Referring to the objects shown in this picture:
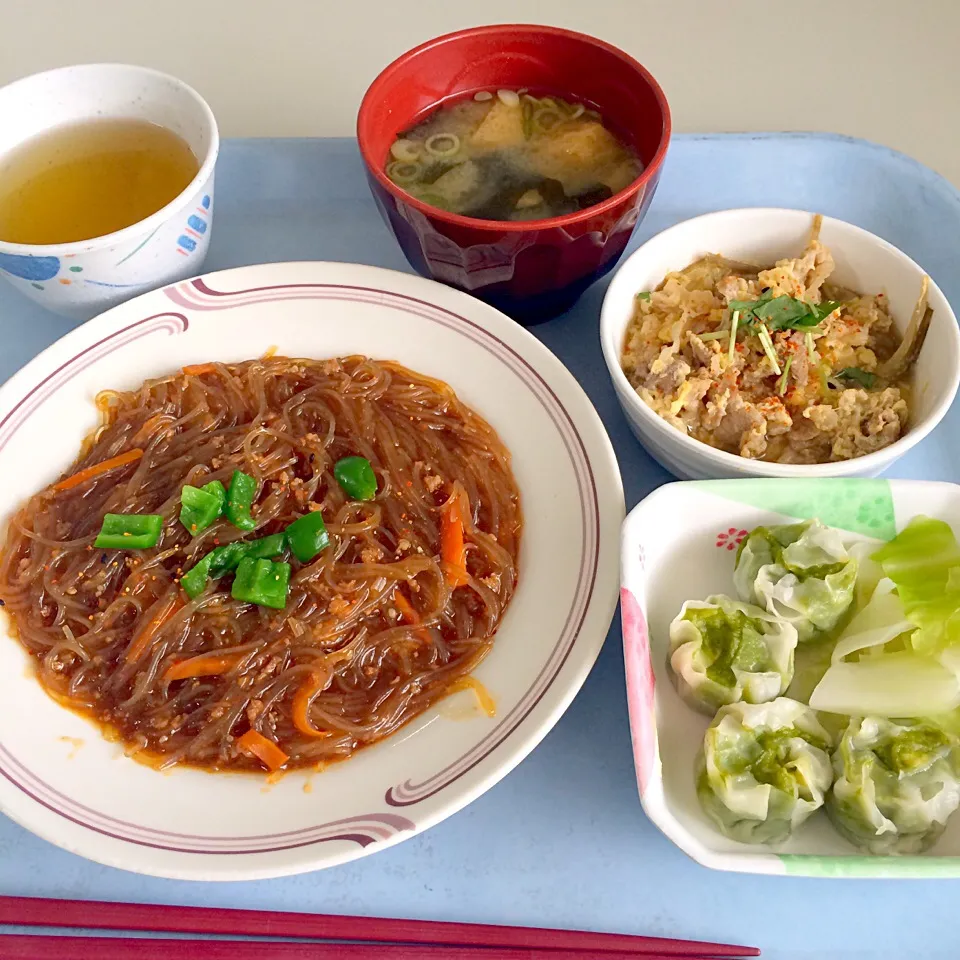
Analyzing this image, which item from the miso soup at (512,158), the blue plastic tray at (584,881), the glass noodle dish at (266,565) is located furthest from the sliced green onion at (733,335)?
the glass noodle dish at (266,565)

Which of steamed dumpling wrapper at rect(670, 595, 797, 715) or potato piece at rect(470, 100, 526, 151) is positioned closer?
steamed dumpling wrapper at rect(670, 595, 797, 715)

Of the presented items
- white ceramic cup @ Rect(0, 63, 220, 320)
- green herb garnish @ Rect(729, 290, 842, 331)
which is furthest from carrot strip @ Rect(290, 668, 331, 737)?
green herb garnish @ Rect(729, 290, 842, 331)

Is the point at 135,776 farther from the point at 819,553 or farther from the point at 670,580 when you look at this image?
the point at 819,553

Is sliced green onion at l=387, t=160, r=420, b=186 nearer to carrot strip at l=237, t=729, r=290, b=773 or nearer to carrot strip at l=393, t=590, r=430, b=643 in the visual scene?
carrot strip at l=393, t=590, r=430, b=643

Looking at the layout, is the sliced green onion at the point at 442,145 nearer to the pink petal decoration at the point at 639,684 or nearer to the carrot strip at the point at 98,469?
the carrot strip at the point at 98,469

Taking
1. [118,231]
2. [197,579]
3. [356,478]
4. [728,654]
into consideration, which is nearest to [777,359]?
[728,654]

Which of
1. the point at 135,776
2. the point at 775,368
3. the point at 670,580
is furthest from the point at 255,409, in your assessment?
the point at 775,368
